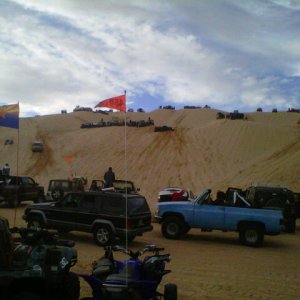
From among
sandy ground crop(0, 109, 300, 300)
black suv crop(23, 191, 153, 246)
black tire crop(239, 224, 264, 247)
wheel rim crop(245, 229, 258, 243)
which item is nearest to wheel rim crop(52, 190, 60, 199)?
sandy ground crop(0, 109, 300, 300)

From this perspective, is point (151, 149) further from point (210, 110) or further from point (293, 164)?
point (210, 110)

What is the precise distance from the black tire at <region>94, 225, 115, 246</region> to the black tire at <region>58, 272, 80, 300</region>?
5.85m

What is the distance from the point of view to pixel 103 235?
12.2 m

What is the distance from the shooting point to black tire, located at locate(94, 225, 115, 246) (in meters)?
12.1

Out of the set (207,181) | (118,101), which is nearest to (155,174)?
(207,181)

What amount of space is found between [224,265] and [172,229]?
3.99 metres

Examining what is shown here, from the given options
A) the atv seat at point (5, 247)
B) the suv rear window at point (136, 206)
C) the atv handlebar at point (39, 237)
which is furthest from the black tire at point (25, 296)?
the suv rear window at point (136, 206)

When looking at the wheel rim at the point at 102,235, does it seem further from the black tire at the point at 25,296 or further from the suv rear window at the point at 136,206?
the black tire at the point at 25,296

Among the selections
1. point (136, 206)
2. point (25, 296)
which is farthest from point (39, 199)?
point (25, 296)

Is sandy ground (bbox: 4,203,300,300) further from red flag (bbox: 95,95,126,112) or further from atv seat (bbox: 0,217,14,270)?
red flag (bbox: 95,95,126,112)

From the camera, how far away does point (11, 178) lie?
21.9m

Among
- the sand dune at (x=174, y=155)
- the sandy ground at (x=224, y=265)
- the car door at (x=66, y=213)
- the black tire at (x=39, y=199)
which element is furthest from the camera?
the sand dune at (x=174, y=155)

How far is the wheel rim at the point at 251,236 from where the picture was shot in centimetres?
1305

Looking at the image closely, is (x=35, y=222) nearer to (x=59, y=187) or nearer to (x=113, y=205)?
(x=113, y=205)
